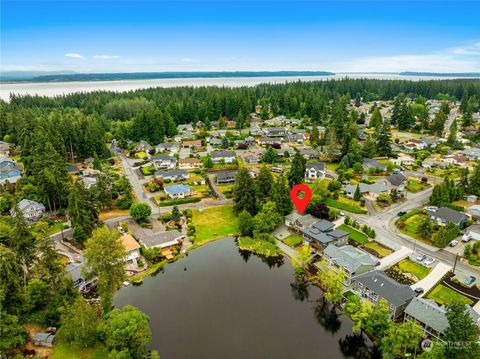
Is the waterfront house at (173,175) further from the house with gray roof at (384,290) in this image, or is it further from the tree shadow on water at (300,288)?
the house with gray roof at (384,290)

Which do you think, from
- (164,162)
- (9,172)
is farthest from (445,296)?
(9,172)

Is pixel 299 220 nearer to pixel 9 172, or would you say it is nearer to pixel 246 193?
pixel 246 193

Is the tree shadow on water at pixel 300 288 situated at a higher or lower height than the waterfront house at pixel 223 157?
lower

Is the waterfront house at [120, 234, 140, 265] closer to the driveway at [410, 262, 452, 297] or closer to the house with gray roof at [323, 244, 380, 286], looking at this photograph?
the house with gray roof at [323, 244, 380, 286]

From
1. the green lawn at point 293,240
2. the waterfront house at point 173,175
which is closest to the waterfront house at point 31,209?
the waterfront house at point 173,175

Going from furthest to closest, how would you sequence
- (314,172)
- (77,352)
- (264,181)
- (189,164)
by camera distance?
(189,164) < (314,172) < (264,181) < (77,352)

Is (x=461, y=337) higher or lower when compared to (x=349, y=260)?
higher
